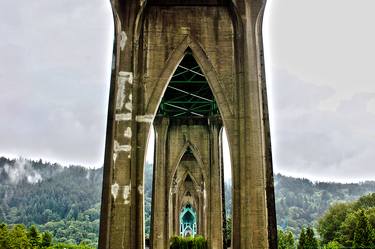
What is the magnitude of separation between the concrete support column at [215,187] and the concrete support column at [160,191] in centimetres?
362

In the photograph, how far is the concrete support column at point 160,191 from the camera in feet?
107

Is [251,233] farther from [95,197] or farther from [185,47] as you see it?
[95,197]

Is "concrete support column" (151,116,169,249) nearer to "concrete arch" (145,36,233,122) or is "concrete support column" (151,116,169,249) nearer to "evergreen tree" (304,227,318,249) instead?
"concrete arch" (145,36,233,122)

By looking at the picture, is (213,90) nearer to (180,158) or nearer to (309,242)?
(180,158)

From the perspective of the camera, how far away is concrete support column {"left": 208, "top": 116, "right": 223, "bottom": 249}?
3262 cm

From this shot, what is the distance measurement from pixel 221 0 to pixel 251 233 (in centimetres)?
1097

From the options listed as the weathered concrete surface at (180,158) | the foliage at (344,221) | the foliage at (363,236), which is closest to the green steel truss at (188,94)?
the weathered concrete surface at (180,158)

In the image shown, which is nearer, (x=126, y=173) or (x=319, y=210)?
(x=126, y=173)

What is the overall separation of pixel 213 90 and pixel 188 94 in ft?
38.1

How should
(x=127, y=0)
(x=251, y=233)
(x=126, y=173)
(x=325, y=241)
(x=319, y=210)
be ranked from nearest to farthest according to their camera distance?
(x=251, y=233), (x=126, y=173), (x=127, y=0), (x=325, y=241), (x=319, y=210)

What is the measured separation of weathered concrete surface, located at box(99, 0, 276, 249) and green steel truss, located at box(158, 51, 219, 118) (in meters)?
5.09

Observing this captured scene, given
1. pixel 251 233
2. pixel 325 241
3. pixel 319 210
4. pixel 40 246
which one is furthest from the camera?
pixel 319 210

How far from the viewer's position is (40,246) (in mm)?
71438

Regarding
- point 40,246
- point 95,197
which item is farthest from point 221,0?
point 95,197
